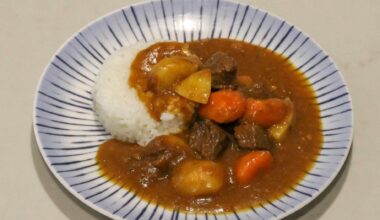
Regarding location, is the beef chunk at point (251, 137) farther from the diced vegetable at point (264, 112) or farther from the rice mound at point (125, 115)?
the rice mound at point (125, 115)

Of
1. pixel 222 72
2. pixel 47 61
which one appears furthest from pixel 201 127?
pixel 47 61

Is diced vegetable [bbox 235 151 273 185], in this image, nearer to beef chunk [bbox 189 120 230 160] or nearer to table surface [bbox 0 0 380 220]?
beef chunk [bbox 189 120 230 160]

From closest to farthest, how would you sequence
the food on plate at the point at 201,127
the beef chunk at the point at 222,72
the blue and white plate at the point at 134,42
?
the blue and white plate at the point at 134,42 → the food on plate at the point at 201,127 → the beef chunk at the point at 222,72

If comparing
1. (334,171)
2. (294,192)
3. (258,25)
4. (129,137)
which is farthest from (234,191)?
(258,25)

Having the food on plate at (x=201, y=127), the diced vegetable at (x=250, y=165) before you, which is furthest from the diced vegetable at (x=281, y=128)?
the diced vegetable at (x=250, y=165)

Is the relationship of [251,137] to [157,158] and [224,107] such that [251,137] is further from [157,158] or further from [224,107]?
[157,158]

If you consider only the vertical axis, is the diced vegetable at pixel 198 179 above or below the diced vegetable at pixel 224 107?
below
